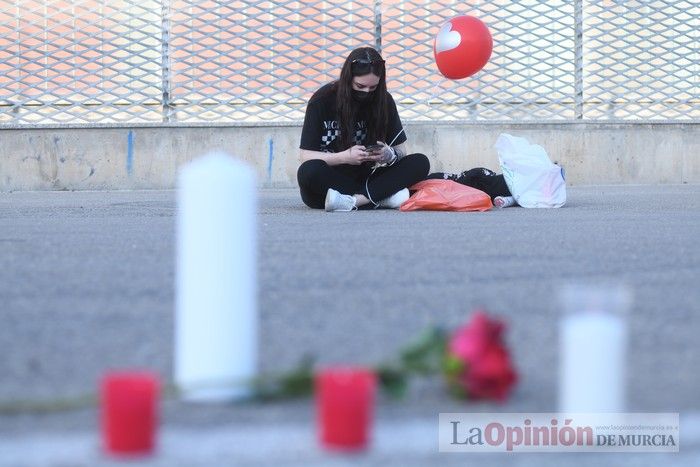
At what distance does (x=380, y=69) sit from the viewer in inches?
257

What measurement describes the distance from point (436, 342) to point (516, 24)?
26.5 ft

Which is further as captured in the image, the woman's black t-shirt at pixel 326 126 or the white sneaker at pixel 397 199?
the white sneaker at pixel 397 199

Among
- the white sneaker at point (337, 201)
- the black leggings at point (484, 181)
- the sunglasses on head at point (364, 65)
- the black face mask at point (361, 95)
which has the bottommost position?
the white sneaker at point (337, 201)

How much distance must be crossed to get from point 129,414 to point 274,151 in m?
7.75

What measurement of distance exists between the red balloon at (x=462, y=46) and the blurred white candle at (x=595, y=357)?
6213 mm

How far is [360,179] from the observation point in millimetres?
7000

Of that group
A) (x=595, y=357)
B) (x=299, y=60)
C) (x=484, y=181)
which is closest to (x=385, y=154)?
(x=484, y=181)

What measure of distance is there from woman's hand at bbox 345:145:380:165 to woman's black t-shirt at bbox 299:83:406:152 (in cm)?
25

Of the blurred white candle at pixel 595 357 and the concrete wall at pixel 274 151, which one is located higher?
the concrete wall at pixel 274 151

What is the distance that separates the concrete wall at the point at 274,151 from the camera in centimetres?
916

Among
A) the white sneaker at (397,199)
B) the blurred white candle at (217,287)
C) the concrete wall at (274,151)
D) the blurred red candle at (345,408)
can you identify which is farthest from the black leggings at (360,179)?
the blurred red candle at (345,408)

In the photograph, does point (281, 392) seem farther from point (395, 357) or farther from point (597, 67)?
point (597, 67)

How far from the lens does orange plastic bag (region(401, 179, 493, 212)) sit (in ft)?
22.6

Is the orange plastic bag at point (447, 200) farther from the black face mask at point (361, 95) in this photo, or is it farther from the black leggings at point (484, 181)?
the black face mask at point (361, 95)
